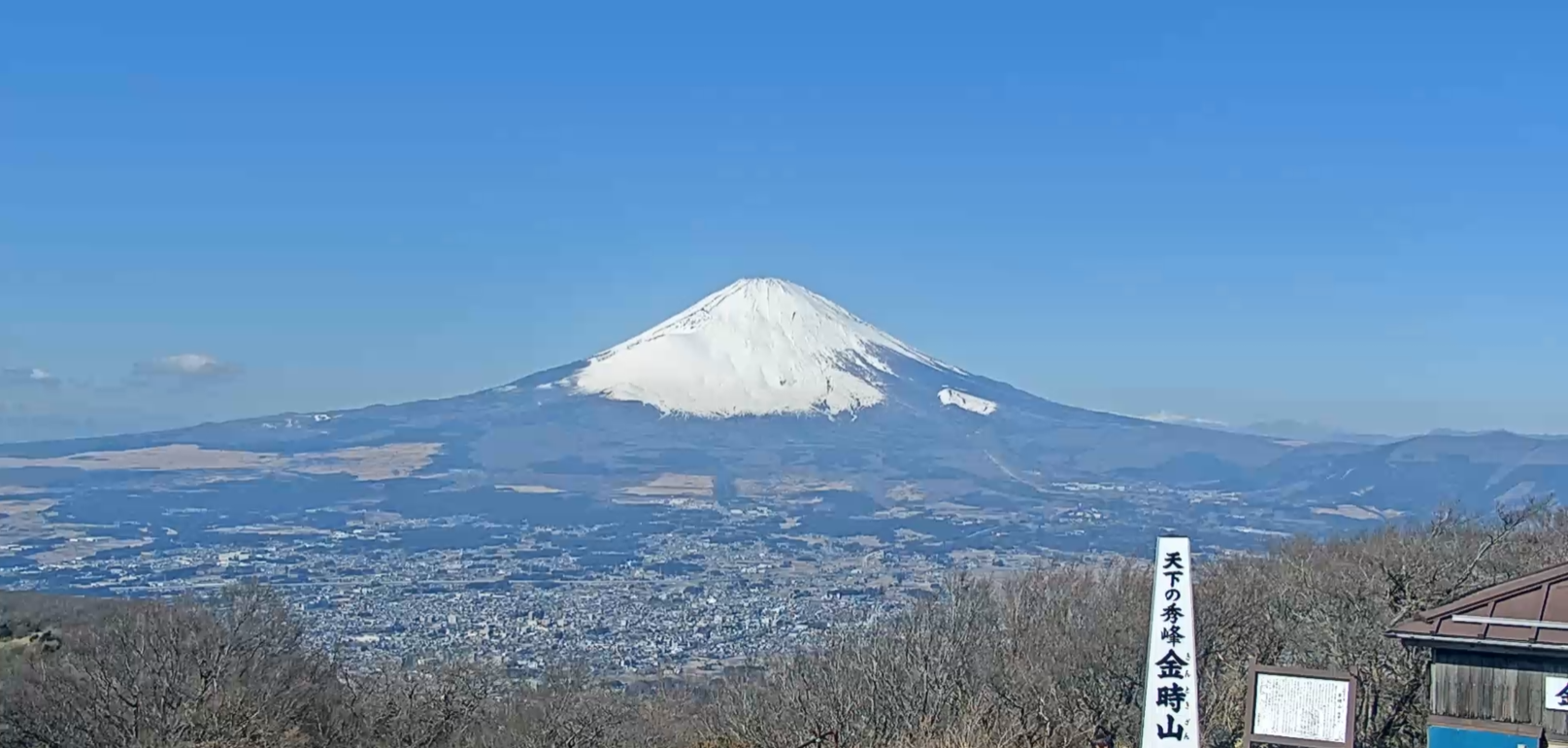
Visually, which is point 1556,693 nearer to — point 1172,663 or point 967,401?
point 1172,663

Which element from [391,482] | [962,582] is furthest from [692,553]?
[962,582]

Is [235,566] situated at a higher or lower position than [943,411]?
lower

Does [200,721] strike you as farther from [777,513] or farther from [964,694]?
[777,513]

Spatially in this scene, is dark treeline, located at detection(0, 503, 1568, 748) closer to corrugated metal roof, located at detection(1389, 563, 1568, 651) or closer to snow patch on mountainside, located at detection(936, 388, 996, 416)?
corrugated metal roof, located at detection(1389, 563, 1568, 651)

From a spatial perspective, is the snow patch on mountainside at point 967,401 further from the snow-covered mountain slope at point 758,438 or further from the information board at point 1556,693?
the information board at point 1556,693

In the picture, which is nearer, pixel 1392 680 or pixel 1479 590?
pixel 1479 590

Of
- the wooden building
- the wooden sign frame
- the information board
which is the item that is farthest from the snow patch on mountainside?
the wooden sign frame

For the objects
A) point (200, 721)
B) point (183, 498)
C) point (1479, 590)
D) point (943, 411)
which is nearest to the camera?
point (1479, 590)

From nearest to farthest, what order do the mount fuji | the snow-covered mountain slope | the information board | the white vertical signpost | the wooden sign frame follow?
the white vertical signpost → the wooden sign frame → the information board → the mount fuji → the snow-covered mountain slope
